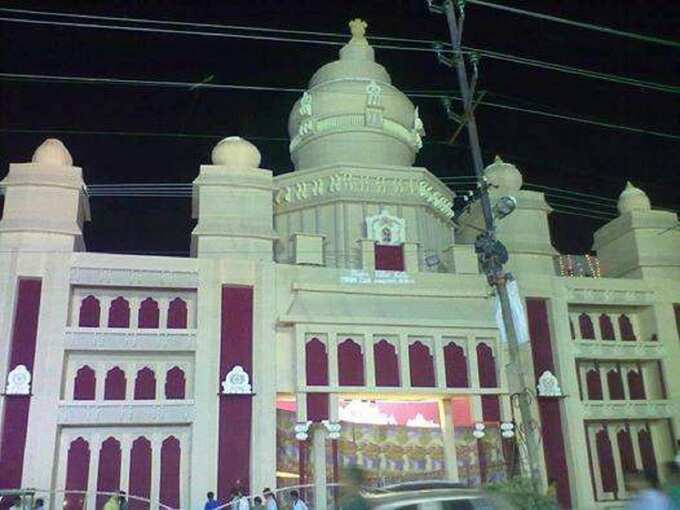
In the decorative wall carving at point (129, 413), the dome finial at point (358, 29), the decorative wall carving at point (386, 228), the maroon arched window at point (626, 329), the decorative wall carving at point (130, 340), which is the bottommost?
the decorative wall carving at point (129, 413)

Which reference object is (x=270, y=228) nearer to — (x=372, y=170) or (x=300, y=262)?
(x=300, y=262)

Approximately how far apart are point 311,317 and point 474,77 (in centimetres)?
1092

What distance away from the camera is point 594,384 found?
92.4 ft

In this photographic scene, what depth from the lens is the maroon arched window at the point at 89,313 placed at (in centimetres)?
2420

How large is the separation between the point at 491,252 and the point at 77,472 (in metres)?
15.1

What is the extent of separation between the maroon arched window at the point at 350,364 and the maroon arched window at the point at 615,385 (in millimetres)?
10518

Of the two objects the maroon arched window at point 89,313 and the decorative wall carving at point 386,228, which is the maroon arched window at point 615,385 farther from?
the maroon arched window at point 89,313

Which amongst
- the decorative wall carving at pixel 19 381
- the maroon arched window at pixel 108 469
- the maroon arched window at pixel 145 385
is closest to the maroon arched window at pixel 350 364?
the maroon arched window at pixel 145 385

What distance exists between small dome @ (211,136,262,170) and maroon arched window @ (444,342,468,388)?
1036cm

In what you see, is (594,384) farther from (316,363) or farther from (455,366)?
(316,363)

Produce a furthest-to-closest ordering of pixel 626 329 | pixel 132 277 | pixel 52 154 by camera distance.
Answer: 1. pixel 626 329
2. pixel 52 154
3. pixel 132 277

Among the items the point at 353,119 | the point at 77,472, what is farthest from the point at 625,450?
the point at 77,472

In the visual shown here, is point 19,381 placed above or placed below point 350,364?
below

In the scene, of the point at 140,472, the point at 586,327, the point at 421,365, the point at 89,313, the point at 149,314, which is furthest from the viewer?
the point at 586,327
